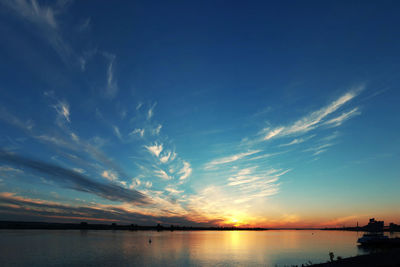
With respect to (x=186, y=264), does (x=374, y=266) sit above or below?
above

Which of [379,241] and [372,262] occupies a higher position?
[372,262]

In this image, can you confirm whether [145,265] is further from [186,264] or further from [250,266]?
[250,266]

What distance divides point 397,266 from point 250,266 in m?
34.1

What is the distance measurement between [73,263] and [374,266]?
6064 cm

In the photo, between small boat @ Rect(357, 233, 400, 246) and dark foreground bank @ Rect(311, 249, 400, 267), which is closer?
dark foreground bank @ Rect(311, 249, 400, 267)

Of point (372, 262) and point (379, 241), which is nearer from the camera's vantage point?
point (372, 262)

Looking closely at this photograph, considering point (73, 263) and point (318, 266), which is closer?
point (318, 266)

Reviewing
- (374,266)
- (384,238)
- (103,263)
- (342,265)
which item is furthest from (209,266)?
(384,238)

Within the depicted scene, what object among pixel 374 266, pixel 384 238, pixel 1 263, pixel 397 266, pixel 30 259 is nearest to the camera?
pixel 397 266

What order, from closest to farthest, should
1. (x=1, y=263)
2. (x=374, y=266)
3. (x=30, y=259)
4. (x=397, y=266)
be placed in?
(x=397, y=266), (x=374, y=266), (x=1, y=263), (x=30, y=259)

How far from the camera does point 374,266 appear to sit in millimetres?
33969

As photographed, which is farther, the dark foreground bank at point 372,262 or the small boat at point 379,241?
the small boat at point 379,241

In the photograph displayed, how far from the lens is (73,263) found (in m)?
57.1

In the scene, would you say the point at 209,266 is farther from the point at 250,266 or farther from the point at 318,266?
the point at 318,266
